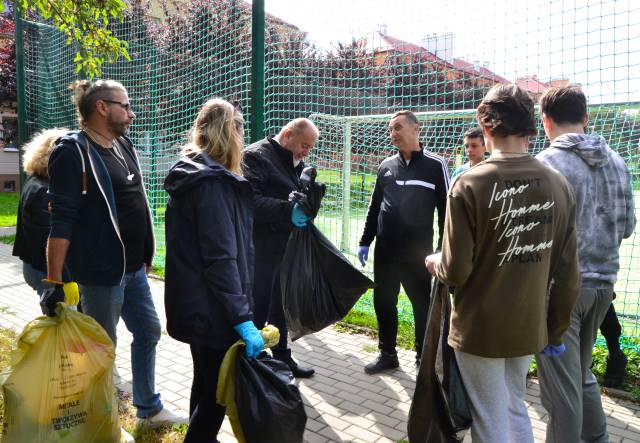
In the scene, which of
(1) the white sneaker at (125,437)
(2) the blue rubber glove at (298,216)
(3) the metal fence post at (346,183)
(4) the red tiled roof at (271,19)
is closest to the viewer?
(1) the white sneaker at (125,437)

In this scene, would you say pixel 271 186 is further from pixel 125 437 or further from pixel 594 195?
pixel 594 195

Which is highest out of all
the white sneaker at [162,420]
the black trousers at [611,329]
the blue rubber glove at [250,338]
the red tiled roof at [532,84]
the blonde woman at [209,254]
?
→ the red tiled roof at [532,84]

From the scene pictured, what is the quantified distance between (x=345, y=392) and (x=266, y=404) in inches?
67.6

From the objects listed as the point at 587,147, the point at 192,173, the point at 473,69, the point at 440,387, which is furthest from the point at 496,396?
the point at 473,69

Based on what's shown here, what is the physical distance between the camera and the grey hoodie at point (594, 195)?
247 centimetres

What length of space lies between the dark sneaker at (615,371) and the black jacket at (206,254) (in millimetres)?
2834

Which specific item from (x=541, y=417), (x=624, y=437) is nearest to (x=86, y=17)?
(x=541, y=417)

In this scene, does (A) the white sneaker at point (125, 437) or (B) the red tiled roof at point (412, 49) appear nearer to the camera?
(A) the white sneaker at point (125, 437)

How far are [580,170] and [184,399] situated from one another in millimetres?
2769

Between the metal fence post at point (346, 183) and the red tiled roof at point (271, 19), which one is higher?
the red tiled roof at point (271, 19)

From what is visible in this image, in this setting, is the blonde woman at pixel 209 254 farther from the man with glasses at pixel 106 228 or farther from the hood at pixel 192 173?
the man with glasses at pixel 106 228

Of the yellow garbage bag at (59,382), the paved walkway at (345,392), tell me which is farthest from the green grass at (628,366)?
the yellow garbage bag at (59,382)

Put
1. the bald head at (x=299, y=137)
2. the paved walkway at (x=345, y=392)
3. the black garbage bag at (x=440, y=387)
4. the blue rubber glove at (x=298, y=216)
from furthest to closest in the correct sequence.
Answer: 1. the bald head at (x=299, y=137)
2. the blue rubber glove at (x=298, y=216)
3. the paved walkway at (x=345, y=392)
4. the black garbage bag at (x=440, y=387)

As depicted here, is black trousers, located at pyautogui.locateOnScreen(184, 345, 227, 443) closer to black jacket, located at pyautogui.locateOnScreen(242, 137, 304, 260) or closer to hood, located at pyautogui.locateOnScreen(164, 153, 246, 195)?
hood, located at pyautogui.locateOnScreen(164, 153, 246, 195)
